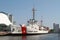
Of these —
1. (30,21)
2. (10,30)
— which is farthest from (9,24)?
(30,21)

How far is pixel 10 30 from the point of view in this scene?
86938mm

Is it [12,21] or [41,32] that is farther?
[12,21]

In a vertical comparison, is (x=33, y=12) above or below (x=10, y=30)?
above

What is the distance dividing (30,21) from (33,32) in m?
8.35

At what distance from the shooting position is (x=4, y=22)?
85625 millimetres

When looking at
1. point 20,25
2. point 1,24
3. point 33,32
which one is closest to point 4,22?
point 1,24

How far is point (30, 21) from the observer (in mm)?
89812

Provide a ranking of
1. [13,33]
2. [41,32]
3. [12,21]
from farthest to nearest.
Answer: [12,21] < [41,32] < [13,33]

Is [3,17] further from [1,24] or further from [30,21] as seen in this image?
[30,21]

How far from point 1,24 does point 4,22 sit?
1572 mm

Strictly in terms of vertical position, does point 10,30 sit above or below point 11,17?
below

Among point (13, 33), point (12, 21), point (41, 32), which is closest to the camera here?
point (13, 33)

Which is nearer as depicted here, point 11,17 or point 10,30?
point 10,30

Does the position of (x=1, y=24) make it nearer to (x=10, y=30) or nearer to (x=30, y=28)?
(x=10, y=30)
